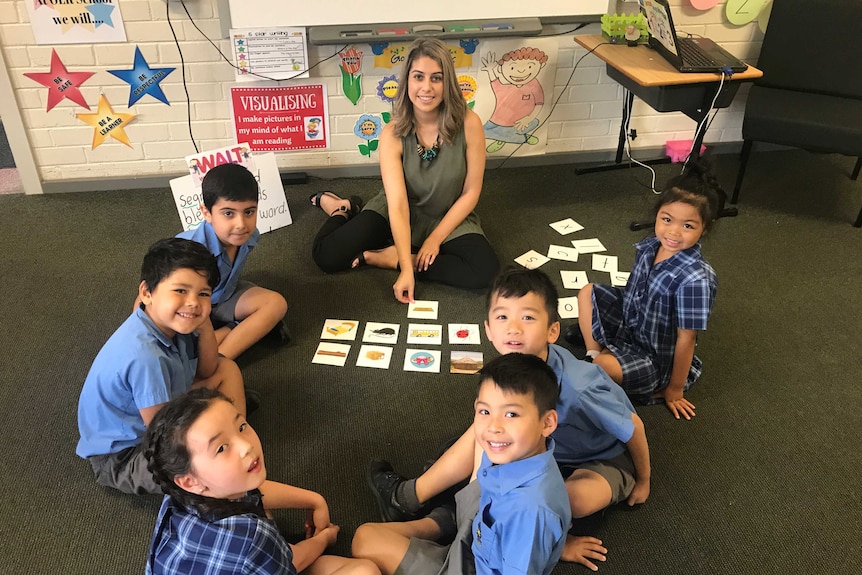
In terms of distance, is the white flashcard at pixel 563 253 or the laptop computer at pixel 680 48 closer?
the laptop computer at pixel 680 48

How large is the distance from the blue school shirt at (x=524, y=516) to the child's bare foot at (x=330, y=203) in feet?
6.45

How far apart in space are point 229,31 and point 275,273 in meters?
1.20

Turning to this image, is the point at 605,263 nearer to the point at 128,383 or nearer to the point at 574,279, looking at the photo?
the point at 574,279

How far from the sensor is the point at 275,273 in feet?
9.41

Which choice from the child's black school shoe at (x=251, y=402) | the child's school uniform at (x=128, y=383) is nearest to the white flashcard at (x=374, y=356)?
the child's black school shoe at (x=251, y=402)

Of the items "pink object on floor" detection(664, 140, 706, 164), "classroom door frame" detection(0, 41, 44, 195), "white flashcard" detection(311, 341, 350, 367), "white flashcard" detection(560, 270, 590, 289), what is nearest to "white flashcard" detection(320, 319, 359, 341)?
"white flashcard" detection(311, 341, 350, 367)

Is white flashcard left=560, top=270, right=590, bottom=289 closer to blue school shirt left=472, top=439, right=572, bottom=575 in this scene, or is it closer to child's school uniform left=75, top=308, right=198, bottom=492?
blue school shirt left=472, top=439, right=572, bottom=575

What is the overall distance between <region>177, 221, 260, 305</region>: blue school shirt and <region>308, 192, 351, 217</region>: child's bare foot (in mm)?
817


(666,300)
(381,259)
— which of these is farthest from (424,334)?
(666,300)

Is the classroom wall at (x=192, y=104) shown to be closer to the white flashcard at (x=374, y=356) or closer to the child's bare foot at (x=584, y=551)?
the white flashcard at (x=374, y=356)

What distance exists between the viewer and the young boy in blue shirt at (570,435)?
166 centimetres

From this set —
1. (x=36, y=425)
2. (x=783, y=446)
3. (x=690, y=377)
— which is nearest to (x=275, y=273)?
(x=36, y=425)

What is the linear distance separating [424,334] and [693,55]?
1774 millimetres

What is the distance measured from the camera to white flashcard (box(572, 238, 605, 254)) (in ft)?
9.96
